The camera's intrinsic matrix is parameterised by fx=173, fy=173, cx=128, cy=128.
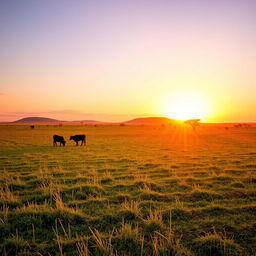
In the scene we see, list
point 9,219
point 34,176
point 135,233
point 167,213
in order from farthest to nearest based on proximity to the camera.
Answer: point 34,176 → point 167,213 → point 9,219 → point 135,233

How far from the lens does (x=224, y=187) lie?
7777mm

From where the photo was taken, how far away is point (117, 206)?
5.91 metres

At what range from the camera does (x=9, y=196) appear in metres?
6.28

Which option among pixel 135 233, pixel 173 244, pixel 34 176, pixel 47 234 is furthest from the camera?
pixel 34 176

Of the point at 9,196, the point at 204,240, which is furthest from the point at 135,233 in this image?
the point at 9,196

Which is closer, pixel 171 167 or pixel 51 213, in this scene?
pixel 51 213

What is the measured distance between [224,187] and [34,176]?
32.0 feet

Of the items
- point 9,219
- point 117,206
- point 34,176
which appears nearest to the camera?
point 9,219

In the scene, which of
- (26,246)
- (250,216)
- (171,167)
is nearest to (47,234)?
(26,246)

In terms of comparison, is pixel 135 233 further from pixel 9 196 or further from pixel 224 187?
pixel 224 187

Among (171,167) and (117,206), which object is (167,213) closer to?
(117,206)

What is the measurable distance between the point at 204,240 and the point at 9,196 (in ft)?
21.2

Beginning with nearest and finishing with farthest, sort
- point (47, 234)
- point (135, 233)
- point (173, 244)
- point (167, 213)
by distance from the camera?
point (173, 244) < point (135, 233) < point (47, 234) < point (167, 213)

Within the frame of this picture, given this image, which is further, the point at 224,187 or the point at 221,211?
the point at 224,187
